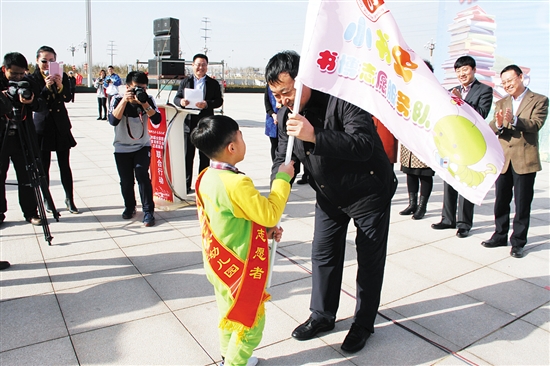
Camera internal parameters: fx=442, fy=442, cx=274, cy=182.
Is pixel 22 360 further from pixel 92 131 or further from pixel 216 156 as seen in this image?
pixel 92 131

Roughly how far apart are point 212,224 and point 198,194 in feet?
0.58

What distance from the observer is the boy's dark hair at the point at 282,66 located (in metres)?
2.27

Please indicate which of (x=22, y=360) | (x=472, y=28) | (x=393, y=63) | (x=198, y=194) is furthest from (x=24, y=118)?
(x=472, y=28)

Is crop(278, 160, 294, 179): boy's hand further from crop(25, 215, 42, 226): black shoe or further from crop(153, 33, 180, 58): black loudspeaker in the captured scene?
crop(153, 33, 180, 58): black loudspeaker

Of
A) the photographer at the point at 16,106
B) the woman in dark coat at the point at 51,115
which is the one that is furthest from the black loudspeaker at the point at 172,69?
the photographer at the point at 16,106

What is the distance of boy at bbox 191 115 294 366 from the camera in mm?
2041

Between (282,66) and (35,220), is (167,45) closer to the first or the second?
(35,220)

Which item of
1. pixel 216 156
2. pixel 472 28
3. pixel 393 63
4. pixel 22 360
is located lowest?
pixel 22 360

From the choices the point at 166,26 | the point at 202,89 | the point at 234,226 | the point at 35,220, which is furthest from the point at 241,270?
the point at 166,26

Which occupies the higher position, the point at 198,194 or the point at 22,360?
the point at 198,194

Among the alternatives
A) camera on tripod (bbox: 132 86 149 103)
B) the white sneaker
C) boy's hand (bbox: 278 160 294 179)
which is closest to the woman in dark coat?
camera on tripod (bbox: 132 86 149 103)

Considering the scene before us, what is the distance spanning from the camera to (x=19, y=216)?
5043 mm

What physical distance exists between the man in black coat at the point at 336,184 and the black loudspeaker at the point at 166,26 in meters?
10.9

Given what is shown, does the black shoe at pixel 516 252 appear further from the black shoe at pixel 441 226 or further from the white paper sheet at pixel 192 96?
the white paper sheet at pixel 192 96
